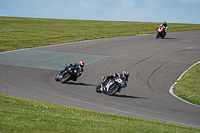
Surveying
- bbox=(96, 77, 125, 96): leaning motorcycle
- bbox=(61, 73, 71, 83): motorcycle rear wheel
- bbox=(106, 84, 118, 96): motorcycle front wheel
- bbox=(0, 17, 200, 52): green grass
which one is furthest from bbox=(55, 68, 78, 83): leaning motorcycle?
bbox=(0, 17, 200, 52): green grass

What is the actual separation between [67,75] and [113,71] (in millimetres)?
4940

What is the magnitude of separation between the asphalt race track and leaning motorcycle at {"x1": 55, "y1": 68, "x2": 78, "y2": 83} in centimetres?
41

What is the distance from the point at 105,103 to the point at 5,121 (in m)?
6.70

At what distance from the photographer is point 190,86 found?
727 inches

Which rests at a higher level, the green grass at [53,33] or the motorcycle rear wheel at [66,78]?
the green grass at [53,33]

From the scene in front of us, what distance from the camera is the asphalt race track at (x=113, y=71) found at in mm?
13328

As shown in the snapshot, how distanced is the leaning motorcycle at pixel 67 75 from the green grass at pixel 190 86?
6.06m

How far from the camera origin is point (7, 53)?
2656 centimetres

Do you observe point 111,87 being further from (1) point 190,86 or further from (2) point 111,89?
(1) point 190,86

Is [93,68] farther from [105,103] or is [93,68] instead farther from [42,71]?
[105,103]

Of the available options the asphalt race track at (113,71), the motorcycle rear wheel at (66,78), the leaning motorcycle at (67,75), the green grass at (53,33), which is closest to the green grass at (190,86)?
the asphalt race track at (113,71)

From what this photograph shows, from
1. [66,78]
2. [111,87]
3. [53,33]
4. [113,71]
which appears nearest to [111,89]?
[111,87]

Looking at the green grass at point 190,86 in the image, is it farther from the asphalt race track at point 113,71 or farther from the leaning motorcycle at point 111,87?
the leaning motorcycle at point 111,87

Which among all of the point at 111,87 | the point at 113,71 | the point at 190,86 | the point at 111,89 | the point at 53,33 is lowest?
the point at 111,89
